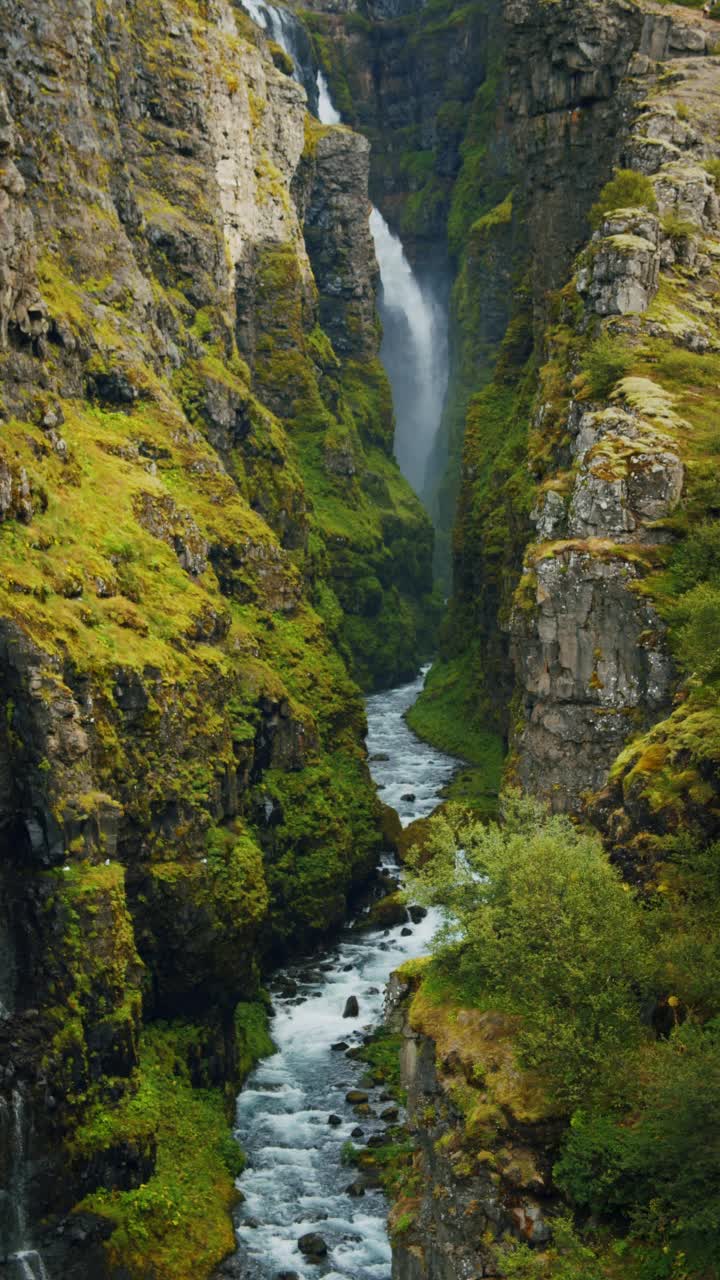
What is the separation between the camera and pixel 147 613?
201 feet

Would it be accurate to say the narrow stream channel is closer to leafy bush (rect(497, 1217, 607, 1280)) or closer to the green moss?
the green moss

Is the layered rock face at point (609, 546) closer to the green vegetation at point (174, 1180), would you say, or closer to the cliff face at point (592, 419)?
the cliff face at point (592, 419)

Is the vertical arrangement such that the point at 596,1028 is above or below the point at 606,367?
below

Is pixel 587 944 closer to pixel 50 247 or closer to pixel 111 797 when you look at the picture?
pixel 111 797

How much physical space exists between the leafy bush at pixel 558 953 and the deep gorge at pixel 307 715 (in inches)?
4.9

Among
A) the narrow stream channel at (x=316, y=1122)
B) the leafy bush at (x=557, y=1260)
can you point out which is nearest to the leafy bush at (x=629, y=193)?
the narrow stream channel at (x=316, y=1122)

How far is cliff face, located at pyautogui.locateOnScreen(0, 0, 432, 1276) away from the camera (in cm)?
4831

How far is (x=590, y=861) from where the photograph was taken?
33.4m

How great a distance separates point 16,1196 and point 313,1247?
1134cm

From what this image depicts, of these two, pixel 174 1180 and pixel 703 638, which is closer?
pixel 703 638

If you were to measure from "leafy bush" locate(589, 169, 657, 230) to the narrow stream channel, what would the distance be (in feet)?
140

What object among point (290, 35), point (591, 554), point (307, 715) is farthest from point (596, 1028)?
point (290, 35)

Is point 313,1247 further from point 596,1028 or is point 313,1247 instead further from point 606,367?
point 606,367

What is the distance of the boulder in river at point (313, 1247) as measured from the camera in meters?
49.3
